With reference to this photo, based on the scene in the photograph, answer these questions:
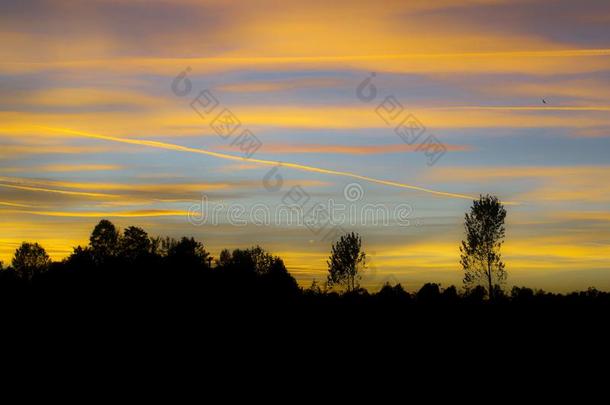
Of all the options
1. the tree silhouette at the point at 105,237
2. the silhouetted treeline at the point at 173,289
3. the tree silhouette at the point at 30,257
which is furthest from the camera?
the tree silhouette at the point at 30,257

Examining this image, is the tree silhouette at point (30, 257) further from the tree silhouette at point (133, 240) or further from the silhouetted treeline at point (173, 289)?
the silhouetted treeline at point (173, 289)

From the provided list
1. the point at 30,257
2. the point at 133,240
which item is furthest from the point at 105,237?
the point at 30,257

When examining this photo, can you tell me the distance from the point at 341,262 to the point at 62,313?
79593 mm

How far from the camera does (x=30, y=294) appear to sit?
70.1 meters

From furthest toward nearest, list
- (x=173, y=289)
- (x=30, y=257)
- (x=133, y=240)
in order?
(x=30, y=257), (x=133, y=240), (x=173, y=289)

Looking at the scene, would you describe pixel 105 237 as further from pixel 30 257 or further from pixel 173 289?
pixel 173 289

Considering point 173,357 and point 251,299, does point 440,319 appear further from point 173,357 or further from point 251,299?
point 173,357

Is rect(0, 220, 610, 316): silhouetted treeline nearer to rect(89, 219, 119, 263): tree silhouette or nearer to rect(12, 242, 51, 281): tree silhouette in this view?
rect(89, 219, 119, 263): tree silhouette

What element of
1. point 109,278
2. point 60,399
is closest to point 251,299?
point 109,278

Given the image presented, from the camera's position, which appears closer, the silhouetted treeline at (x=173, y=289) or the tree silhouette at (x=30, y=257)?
the silhouetted treeline at (x=173, y=289)

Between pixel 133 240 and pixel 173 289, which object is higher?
pixel 133 240

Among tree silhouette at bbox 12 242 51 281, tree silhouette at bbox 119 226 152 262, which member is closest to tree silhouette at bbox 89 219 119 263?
tree silhouette at bbox 119 226 152 262

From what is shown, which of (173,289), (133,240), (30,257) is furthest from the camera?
(30,257)

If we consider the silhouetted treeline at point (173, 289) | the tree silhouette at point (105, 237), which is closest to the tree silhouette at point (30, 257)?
the tree silhouette at point (105, 237)
